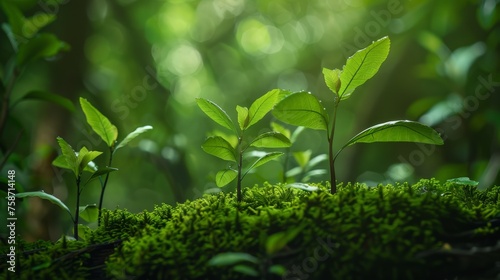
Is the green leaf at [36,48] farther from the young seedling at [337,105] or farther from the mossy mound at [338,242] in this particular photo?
the young seedling at [337,105]

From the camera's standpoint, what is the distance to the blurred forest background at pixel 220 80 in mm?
3146

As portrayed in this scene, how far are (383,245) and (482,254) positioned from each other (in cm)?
22

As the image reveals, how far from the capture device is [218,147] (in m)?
1.40

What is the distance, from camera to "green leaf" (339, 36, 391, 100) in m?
1.28

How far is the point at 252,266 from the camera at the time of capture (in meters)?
1.04

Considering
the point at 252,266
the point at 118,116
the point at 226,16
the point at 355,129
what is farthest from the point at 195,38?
the point at 252,266

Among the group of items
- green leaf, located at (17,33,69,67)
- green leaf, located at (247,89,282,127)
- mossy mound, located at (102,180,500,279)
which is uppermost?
green leaf, located at (17,33,69,67)

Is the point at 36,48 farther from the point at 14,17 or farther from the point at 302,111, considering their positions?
the point at 302,111

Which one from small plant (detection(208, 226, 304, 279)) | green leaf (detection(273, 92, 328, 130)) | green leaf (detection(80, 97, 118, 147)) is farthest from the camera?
green leaf (detection(80, 97, 118, 147))

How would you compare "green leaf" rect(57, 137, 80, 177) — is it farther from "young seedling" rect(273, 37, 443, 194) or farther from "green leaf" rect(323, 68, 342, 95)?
"green leaf" rect(323, 68, 342, 95)

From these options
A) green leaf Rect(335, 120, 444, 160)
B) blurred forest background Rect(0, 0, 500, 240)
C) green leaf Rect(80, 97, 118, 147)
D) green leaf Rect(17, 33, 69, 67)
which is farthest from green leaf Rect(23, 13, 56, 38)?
green leaf Rect(335, 120, 444, 160)

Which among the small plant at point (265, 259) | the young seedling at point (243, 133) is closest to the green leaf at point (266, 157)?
the young seedling at point (243, 133)

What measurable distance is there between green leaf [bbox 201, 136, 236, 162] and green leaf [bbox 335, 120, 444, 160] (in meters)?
0.38

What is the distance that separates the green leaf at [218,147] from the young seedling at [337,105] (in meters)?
0.24
